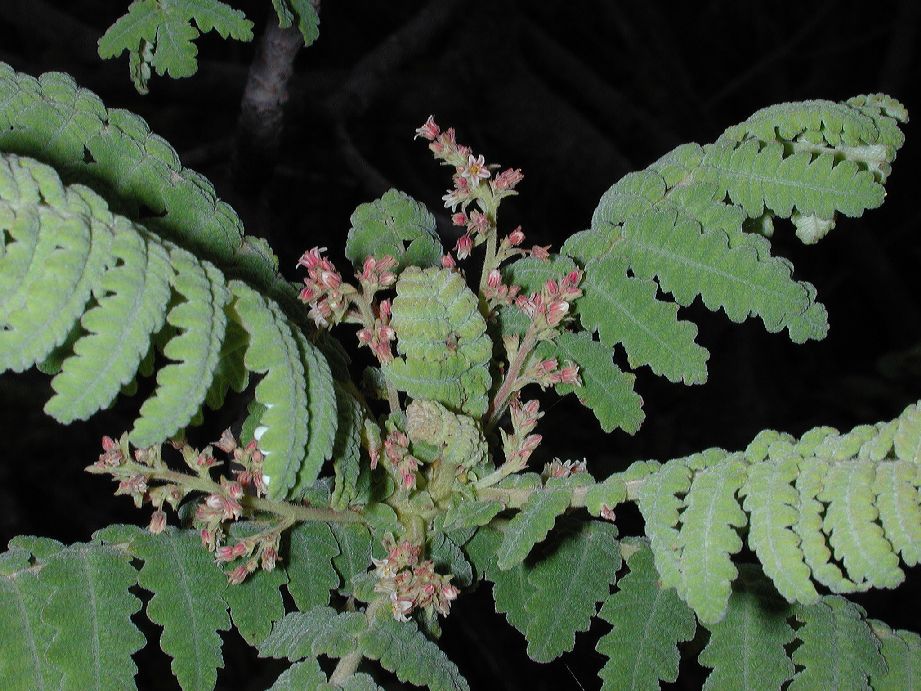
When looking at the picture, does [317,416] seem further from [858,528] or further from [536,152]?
[536,152]

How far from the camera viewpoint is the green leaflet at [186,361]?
40.4 inches

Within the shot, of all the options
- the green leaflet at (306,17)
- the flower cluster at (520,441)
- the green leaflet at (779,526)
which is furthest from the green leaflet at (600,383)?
the green leaflet at (306,17)

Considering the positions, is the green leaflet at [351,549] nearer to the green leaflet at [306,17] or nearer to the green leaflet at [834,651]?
the green leaflet at [834,651]

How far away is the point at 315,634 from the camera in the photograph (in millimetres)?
1467

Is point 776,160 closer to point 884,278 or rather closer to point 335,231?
point 335,231

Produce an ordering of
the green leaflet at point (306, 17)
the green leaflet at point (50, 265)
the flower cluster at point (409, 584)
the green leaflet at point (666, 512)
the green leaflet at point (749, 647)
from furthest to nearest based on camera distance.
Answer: the green leaflet at point (306, 17)
the green leaflet at point (749, 647)
the flower cluster at point (409, 584)
the green leaflet at point (666, 512)
the green leaflet at point (50, 265)

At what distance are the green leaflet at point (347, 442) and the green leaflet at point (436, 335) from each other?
8 cm

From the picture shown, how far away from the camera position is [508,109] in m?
3.80

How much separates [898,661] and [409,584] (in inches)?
35.2

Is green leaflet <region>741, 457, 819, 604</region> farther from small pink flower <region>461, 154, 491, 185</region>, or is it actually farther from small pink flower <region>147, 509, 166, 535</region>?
Result: small pink flower <region>147, 509, 166, 535</region>

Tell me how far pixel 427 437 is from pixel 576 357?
0.40 meters

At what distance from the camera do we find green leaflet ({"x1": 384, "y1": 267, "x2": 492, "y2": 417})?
1477 mm

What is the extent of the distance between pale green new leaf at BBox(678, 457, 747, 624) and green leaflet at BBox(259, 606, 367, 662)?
0.56m

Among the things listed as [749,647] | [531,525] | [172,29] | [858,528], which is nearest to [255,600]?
[531,525]
